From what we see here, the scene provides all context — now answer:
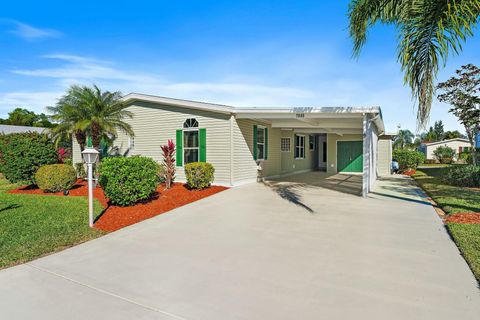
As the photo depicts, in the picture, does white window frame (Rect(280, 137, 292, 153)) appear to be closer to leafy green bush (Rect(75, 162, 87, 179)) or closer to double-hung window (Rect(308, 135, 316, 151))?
double-hung window (Rect(308, 135, 316, 151))

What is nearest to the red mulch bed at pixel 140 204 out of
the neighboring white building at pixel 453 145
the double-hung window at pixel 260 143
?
the double-hung window at pixel 260 143

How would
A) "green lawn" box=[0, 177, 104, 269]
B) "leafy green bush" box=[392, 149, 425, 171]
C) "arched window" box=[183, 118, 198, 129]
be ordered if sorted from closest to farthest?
1. "green lawn" box=[0, 177, 104, 269]
2. "arched window" box=[183, 118, 198, 129]
3. "leafy green bush" box=[392, 149, 425, 171]

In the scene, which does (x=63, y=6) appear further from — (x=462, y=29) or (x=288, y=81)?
(x=462, y=29)

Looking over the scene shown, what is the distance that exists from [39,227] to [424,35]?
28.4 feet

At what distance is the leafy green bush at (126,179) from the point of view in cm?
733

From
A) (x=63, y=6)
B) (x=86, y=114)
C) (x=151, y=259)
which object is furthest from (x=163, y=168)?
(x=151, y=259)

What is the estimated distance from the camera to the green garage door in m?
18.8

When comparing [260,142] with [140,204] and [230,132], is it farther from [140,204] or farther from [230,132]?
[140,204]

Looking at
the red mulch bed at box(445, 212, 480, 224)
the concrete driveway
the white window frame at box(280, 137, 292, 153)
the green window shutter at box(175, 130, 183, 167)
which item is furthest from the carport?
the concrete driveway

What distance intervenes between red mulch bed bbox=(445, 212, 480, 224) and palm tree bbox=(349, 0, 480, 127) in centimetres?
212

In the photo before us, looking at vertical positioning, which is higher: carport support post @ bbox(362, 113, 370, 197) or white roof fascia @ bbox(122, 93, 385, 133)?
white roof fascia @ bbox(122, 93, 385, 133)

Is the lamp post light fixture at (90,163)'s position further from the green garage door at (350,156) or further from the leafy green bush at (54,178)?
the green garage door at (350,156)

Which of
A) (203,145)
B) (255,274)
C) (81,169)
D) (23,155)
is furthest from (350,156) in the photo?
(23,155)

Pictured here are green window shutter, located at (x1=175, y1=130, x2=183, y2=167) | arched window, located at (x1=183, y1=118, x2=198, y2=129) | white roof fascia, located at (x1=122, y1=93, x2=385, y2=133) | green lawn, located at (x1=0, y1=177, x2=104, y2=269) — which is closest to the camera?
A: green lawn, located at (x1=0, y1=177, x2=104, y2=269)
